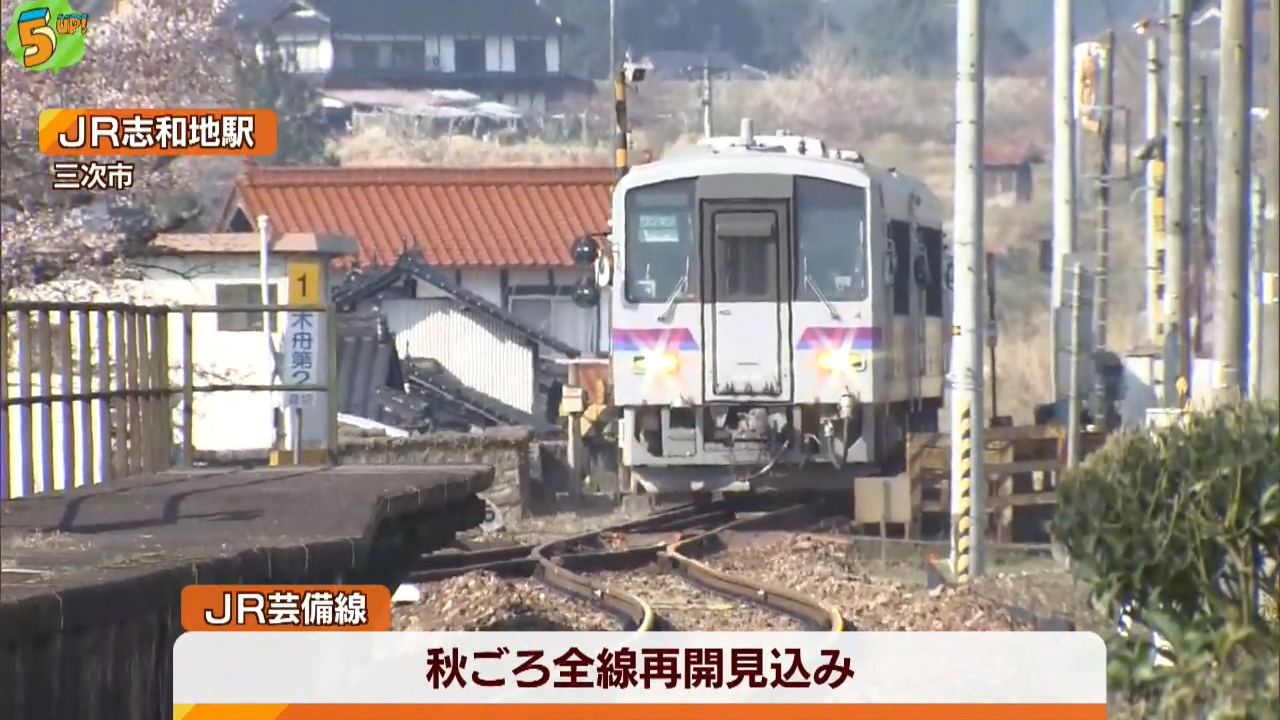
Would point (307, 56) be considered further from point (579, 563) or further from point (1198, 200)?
point (1198, 200)

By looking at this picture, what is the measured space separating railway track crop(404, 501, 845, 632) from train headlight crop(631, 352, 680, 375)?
0.89 m

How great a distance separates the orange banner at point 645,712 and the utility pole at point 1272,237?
263 inches

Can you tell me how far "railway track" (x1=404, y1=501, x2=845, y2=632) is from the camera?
322 inches

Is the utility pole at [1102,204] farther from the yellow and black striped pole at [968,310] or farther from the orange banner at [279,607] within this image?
the orange banner at [279,607]

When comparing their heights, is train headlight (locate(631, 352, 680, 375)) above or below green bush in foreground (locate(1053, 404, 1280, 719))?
above

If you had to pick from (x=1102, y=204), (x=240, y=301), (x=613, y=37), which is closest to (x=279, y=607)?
(x=240, y=301)

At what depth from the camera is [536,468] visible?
15.1m

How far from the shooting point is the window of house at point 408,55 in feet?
48.1

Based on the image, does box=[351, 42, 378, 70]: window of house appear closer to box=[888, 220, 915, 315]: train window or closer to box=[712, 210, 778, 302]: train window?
box=[712, 210, 778, 302]: train window

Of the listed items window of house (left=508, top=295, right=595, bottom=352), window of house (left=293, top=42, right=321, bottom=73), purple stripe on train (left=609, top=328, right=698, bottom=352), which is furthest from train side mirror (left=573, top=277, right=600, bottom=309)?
window of house (left=508, top=295, right=595, bottom=352)

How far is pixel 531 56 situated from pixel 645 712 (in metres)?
11.5

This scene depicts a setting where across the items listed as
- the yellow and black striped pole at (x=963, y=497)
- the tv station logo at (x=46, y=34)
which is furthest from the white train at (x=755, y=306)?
the tv station logo at (x=46, y=34)

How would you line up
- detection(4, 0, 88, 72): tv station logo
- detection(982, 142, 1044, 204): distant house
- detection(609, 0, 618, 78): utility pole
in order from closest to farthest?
detection(4, 0, 88, 72): tv station logo
detection(609, 0, 618, 78): utility pole
detection(982, 142, 1044, 204): distant house

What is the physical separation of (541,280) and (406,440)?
19.9 feet
